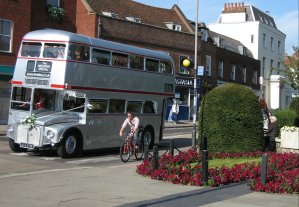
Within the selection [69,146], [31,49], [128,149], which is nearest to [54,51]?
[31,49]

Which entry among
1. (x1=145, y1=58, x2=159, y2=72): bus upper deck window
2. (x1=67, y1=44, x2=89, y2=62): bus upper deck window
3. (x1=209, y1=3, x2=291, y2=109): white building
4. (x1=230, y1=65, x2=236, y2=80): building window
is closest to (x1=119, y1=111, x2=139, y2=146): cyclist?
(x1=67, y1=44, x2=89, y2=62): bus upper deck window

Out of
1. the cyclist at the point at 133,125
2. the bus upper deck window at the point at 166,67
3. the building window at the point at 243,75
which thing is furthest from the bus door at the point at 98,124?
the building window at the point at 243,75

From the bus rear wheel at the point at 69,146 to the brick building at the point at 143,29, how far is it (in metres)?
12.9

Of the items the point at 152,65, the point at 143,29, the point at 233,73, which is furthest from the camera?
the point at 233,73

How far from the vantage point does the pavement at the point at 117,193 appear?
A: 888 centimetres

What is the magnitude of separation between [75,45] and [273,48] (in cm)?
5210

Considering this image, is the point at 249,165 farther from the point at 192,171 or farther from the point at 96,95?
the point at 96,95

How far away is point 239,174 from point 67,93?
7053 mm

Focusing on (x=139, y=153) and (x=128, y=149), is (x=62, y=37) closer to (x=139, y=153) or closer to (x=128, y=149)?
(x=128, y=149)

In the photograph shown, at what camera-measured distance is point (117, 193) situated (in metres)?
9.93

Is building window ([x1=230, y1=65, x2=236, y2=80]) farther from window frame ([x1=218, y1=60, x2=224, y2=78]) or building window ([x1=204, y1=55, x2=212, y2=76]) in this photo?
building window ([x1=204, y1=55, x2=212, y2=76])

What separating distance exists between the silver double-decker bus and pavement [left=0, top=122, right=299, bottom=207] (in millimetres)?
3693

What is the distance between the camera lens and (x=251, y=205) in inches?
347

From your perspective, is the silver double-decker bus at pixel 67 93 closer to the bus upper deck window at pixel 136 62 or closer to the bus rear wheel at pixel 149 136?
the bus upper deck window at pixel 136 62
